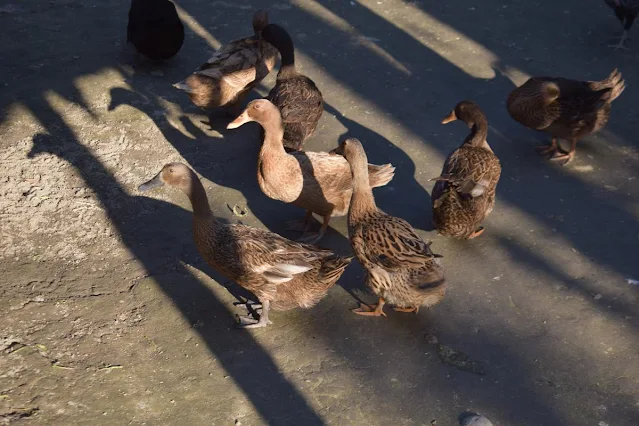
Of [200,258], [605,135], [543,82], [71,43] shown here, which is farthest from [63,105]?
[605,135]

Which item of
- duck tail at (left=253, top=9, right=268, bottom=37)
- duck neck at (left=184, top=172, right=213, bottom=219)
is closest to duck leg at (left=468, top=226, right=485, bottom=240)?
duck neck at (left=184, top=172, right=213, bottom=219)

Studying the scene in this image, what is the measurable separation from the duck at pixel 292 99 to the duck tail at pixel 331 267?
5.82 ft

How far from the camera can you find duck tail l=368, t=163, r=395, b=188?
6.00m

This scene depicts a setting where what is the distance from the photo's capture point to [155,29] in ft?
25.2

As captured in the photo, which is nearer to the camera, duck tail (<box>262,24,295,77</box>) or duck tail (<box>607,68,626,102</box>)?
duck tail (<box>607,68,626,102</box>)

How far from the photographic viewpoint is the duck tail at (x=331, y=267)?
5.00m

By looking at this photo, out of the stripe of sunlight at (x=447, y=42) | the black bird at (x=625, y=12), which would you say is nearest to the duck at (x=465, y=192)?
the stripe of sunlight at (x=447, y=42)

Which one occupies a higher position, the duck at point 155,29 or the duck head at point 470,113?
the duck head at point 470,113

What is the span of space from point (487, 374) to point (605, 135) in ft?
11.5

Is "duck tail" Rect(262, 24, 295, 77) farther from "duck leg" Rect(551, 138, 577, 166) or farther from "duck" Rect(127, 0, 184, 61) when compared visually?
"duck leg" Rect(551, 138, 577, 166)

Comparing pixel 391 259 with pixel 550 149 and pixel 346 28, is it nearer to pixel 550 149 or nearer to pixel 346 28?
pixel 550 149

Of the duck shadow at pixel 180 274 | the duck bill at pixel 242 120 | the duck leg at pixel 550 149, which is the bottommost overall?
the duck shadow at pixel 180 274

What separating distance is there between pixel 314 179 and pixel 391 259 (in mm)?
1180

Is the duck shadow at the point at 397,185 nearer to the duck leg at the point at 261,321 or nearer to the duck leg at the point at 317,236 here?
the duck leg at the point at 317,236
